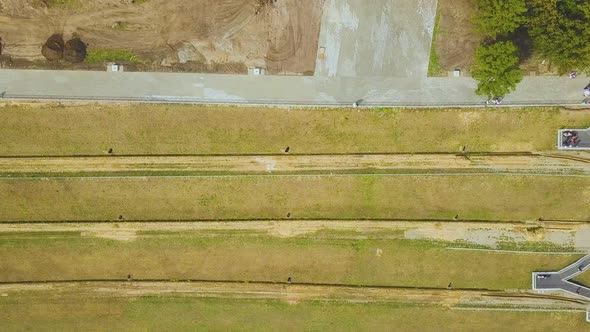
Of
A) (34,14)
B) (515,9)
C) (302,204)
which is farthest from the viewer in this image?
(302,204)

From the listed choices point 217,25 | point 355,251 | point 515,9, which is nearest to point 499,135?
point 515,9

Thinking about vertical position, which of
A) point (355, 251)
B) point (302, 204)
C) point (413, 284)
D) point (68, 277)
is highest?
point (302, 204)

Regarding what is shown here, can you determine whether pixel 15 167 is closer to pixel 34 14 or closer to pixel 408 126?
pixel 34 14

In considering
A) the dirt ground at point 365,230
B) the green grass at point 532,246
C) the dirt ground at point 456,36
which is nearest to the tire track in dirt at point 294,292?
the green grass at point 532,246

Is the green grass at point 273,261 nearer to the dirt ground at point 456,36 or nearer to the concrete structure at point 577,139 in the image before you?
the concrete structure at point 577,139

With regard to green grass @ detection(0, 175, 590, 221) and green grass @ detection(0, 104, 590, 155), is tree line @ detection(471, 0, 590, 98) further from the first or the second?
green grass @ detection(0, 175, 590, 221)

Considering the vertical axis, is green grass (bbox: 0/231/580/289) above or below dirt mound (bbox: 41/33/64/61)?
below

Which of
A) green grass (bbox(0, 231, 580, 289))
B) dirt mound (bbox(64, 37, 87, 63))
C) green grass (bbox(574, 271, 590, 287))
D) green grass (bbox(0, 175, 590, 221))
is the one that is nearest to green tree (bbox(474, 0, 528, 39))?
green grass (bbox(0, 175, 590, 221))
